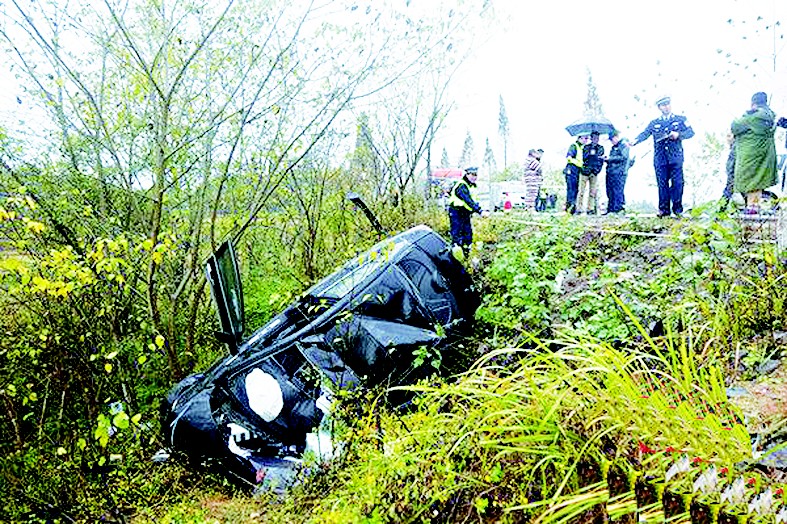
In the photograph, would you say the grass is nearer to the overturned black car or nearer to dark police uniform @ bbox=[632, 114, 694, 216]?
the overturned black car

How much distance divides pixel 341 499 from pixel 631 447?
4.40ft

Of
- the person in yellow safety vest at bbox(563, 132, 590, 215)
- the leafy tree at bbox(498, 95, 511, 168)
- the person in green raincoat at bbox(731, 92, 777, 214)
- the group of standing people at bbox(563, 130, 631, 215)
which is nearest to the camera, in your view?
the person in green raincoat at bbox(731, 92, 777, 214)

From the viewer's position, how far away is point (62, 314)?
16.0ft

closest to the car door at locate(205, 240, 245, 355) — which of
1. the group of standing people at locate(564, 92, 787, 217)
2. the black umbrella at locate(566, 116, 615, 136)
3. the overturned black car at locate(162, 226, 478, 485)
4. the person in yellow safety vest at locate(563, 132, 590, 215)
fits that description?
the overturned black car at locate(162, 226, 478, 485)

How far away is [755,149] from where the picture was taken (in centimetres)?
699

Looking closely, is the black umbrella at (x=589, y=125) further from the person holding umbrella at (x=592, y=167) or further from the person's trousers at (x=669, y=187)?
the person's trousers at (x=669, y=187)

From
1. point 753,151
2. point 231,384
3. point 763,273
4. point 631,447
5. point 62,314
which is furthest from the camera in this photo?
point 753,151

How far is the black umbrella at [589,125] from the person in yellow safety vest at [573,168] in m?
2.21

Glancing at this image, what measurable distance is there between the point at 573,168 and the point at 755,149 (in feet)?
12.4

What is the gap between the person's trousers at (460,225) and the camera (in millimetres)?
8367

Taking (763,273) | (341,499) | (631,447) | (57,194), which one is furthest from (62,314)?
(763,273)

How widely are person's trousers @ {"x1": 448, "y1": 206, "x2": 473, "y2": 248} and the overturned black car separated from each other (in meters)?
3.49

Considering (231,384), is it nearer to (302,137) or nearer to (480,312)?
(480,312)

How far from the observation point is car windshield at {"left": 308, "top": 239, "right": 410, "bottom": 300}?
4941 mm
